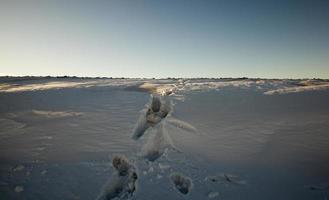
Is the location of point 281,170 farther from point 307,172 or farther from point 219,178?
point 219,178

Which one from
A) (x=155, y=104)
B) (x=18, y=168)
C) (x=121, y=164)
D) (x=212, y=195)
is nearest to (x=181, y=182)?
(x=212, y=195)

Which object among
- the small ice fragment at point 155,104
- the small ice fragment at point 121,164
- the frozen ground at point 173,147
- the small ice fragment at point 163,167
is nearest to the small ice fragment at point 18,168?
the frozen ground at point 173,147

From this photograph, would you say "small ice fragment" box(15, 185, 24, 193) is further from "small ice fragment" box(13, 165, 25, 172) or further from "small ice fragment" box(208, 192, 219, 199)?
"small ice fragment" box(208, 192, 219, 199)

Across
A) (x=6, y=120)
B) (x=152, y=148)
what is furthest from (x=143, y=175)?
(x=6, y=120)

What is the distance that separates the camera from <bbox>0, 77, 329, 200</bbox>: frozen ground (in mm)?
4961

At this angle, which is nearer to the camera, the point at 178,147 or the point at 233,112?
the point at 178,147

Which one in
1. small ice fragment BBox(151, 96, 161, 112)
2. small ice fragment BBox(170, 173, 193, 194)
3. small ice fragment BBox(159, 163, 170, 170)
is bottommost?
small ice fragment BBox(170, 173, 193, 194)

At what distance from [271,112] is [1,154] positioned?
582 cm

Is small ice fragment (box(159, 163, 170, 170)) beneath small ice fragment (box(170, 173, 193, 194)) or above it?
above

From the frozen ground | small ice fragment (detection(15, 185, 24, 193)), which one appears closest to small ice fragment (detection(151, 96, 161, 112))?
the frozen ground

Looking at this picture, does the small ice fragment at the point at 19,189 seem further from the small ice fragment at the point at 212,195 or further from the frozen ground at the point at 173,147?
the small ice fragment at the point at 212,195

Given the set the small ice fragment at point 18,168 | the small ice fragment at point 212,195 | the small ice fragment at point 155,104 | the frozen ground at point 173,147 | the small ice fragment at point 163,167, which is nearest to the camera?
the small ice fragment at point 212,195

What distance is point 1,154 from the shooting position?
586 cm

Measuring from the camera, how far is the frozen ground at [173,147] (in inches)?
195
